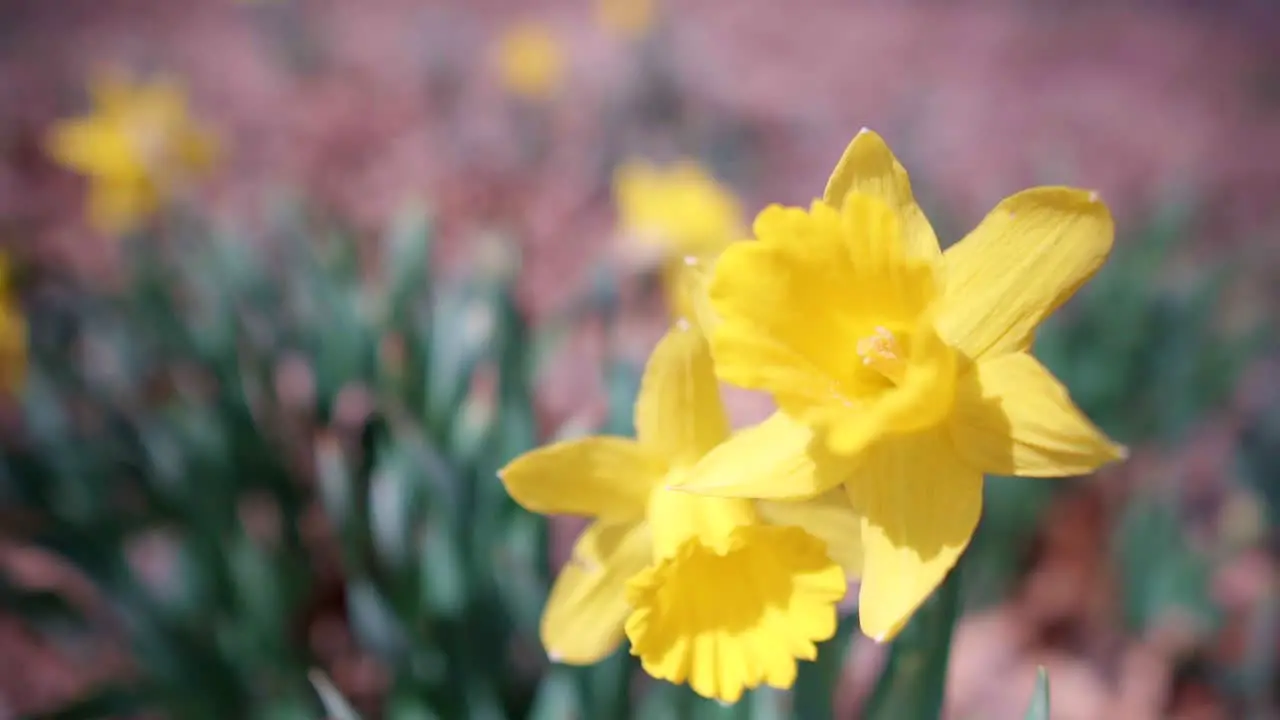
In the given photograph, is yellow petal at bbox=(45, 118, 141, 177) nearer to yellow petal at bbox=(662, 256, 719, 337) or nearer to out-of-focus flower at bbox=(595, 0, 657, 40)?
yellow petal at bbox=(662, 256, 719, 337)

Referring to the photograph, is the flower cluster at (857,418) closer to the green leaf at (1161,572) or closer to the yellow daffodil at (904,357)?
the yellow daffodil at (904,357)

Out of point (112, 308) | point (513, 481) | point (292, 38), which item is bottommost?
point (112, 308)

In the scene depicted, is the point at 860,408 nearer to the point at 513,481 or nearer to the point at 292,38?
the point at 513,481

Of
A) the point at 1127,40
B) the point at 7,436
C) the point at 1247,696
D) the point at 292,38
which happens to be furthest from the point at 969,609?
the point at 1127,40

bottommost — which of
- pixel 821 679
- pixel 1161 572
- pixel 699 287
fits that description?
pixel 1161 572

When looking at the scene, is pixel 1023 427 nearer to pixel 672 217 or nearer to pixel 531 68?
pixel 672 217

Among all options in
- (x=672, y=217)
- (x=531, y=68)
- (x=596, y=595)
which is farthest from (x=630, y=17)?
(x=596, y=595)
